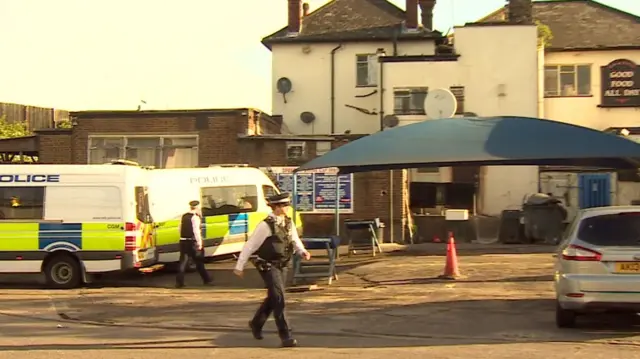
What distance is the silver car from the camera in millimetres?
10086

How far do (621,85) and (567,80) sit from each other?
2.03 meters

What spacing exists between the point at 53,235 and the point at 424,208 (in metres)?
13.2

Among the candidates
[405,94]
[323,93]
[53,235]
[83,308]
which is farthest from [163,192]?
[323,93]

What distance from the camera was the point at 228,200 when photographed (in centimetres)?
2038

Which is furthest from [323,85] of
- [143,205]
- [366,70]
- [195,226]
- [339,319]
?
[339,319]

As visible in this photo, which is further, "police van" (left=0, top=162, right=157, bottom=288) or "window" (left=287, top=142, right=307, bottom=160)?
"window" (left=287, top=142, right=307, bottom=160)

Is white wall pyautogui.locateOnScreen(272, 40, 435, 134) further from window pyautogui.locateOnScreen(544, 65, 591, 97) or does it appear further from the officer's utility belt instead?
the officer's utility belt

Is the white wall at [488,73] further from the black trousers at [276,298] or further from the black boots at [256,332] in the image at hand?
the black trousers at [276,298]

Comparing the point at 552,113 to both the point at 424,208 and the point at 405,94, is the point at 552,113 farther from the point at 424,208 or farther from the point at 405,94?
the point at 424,208

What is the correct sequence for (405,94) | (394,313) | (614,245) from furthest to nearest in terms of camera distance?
(405,94)
(394,313)
(614,245)

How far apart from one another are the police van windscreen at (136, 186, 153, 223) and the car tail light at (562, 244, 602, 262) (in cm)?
972

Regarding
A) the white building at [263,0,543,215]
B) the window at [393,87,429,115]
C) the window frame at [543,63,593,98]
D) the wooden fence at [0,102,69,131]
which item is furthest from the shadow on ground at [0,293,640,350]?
the wooden fence at [0,102,69,131]

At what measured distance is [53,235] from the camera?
1702 cm

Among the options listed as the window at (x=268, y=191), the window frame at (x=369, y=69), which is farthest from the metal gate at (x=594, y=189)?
the window at (x=268, y=191)
